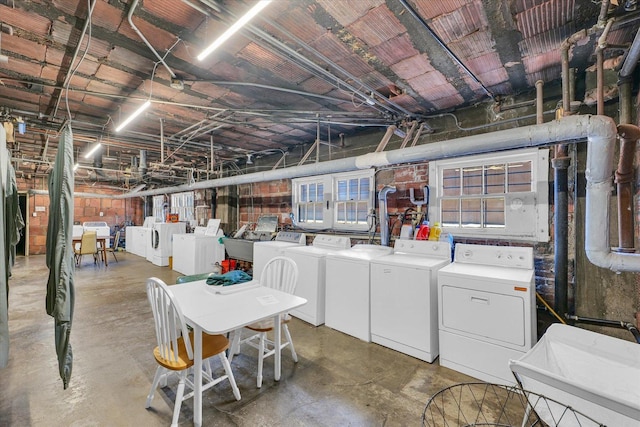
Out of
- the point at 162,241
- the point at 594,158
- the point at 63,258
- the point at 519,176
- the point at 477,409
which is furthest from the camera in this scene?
the point at 162,241

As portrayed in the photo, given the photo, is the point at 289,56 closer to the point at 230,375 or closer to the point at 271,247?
the point at 230,375

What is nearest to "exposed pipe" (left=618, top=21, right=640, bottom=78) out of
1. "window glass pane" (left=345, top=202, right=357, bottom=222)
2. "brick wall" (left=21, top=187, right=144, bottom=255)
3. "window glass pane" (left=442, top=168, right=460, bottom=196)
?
"window glass pane" (left=442, top=168, right=460, bottom=196)

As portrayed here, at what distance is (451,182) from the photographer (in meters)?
3.48

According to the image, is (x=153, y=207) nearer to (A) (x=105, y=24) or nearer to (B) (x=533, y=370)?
(A) (x=105, y=24)

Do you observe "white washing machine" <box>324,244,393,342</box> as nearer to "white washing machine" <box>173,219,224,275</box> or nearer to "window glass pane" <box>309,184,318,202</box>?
"window glass pane" <box>309,184,318,202</box>

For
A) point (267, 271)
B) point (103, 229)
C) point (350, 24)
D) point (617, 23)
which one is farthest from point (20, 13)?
point (103, 229)

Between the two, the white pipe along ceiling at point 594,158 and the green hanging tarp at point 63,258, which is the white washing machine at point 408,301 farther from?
the green hanging tarp at point 63,258

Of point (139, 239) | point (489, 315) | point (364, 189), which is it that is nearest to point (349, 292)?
point (489, 315)

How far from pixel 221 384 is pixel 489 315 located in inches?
90.1

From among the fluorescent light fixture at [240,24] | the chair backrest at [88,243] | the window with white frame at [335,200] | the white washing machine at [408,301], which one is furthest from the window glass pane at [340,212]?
the chair backrest at [88,243]

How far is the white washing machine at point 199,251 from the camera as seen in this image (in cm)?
586

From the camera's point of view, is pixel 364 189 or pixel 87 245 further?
pixel 87 245

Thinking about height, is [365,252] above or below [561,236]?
below

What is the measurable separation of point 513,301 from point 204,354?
236 centimetres
